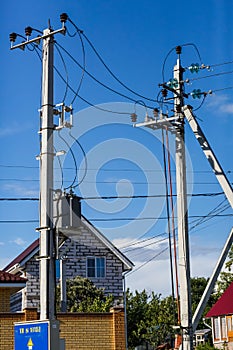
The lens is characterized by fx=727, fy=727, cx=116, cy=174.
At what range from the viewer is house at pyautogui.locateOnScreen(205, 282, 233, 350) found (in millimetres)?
43719

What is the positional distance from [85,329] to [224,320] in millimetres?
27698

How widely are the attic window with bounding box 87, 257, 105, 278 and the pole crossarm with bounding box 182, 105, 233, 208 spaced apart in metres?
19.4

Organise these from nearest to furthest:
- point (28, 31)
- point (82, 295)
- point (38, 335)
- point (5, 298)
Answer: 1. point (38, 335)
2. point (28, 31)
3. point (5, 298)
4. point (82, 295)

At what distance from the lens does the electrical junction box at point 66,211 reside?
10797mm

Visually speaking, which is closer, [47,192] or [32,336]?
[32,336]

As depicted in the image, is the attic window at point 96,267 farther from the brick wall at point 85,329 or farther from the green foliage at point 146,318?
the brick wall at point 85,329

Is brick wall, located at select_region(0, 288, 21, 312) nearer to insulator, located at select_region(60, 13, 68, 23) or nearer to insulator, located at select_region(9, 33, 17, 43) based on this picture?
insulator, located at select_region(9, 33, 17, 43)

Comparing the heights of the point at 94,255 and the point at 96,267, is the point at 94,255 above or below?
above

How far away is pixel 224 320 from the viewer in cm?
4478

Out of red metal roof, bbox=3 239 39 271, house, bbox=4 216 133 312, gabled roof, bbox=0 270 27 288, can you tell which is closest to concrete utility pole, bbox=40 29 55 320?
gabled roof, bbox=0 270 27 288

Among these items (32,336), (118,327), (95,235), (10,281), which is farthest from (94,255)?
(32,336)

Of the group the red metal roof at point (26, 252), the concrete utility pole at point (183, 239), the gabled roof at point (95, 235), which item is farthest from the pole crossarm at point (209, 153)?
the red metal roof at point (26, 252)

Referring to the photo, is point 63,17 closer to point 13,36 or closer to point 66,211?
point 13,36

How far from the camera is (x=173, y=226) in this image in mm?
15352
